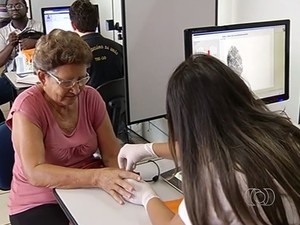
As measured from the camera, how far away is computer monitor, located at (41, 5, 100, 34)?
3.69 meters

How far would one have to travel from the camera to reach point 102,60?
9.29 ft

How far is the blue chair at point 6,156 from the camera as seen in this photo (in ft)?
5.56

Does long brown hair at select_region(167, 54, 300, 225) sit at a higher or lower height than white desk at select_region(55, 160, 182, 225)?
higher

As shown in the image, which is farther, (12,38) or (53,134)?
(12,38)

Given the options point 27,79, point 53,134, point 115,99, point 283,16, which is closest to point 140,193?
point 53,134

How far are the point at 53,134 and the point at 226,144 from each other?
814 millimetres

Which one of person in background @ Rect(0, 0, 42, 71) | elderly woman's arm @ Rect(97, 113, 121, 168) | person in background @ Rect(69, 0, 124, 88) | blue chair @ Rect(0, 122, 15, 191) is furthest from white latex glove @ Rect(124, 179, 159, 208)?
person in background @ Rect(0, 0, 42, 71)

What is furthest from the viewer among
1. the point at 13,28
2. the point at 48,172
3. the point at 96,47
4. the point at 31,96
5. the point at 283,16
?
the point at 13,28

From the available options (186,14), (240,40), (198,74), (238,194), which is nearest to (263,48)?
(240,40)

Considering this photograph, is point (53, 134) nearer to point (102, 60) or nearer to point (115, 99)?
point (115, 99)

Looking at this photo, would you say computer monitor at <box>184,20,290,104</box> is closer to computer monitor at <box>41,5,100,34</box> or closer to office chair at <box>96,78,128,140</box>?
office chair at <box>96,78,128,140</box>

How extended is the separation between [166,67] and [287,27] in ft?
1.74

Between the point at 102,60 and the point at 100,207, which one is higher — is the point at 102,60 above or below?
above

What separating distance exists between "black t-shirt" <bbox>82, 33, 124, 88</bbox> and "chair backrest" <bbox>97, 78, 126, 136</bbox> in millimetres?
271
